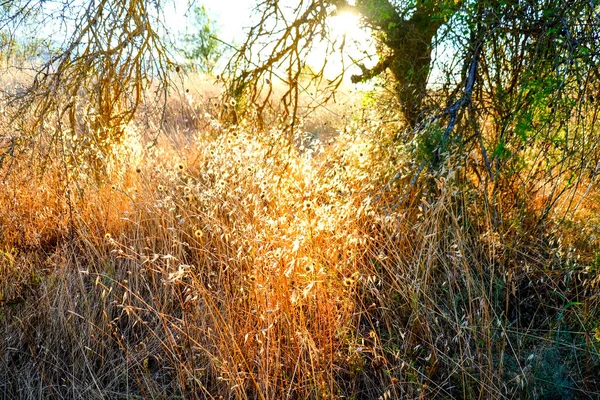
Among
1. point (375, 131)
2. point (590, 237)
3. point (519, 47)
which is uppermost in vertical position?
point (519, 47)

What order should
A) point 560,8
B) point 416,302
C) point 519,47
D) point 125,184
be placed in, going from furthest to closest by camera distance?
1. point 125,184
2. point 519,47
3. point 560,8
4. point 416,302

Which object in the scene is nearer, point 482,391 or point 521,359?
point 482,391

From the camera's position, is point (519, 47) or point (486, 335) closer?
point (486, 335)

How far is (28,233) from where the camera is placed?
3328mm

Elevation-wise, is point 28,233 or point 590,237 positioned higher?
point 590,237

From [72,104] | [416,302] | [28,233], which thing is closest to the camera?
[416,302]

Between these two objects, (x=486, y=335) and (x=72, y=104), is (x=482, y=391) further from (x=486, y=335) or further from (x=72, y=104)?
(x=72, y=104)

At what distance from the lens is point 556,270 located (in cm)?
254

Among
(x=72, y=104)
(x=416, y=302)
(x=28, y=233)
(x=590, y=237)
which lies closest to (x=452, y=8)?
(x=590, y=237)

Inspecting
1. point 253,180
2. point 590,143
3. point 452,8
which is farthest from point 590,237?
point 253,180

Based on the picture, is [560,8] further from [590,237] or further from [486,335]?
[486,335]

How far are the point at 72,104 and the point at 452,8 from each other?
7.24 ft

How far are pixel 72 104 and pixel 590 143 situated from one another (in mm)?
2745

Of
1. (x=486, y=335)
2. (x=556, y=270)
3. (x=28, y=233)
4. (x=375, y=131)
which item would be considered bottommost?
(x=28, y=233)
